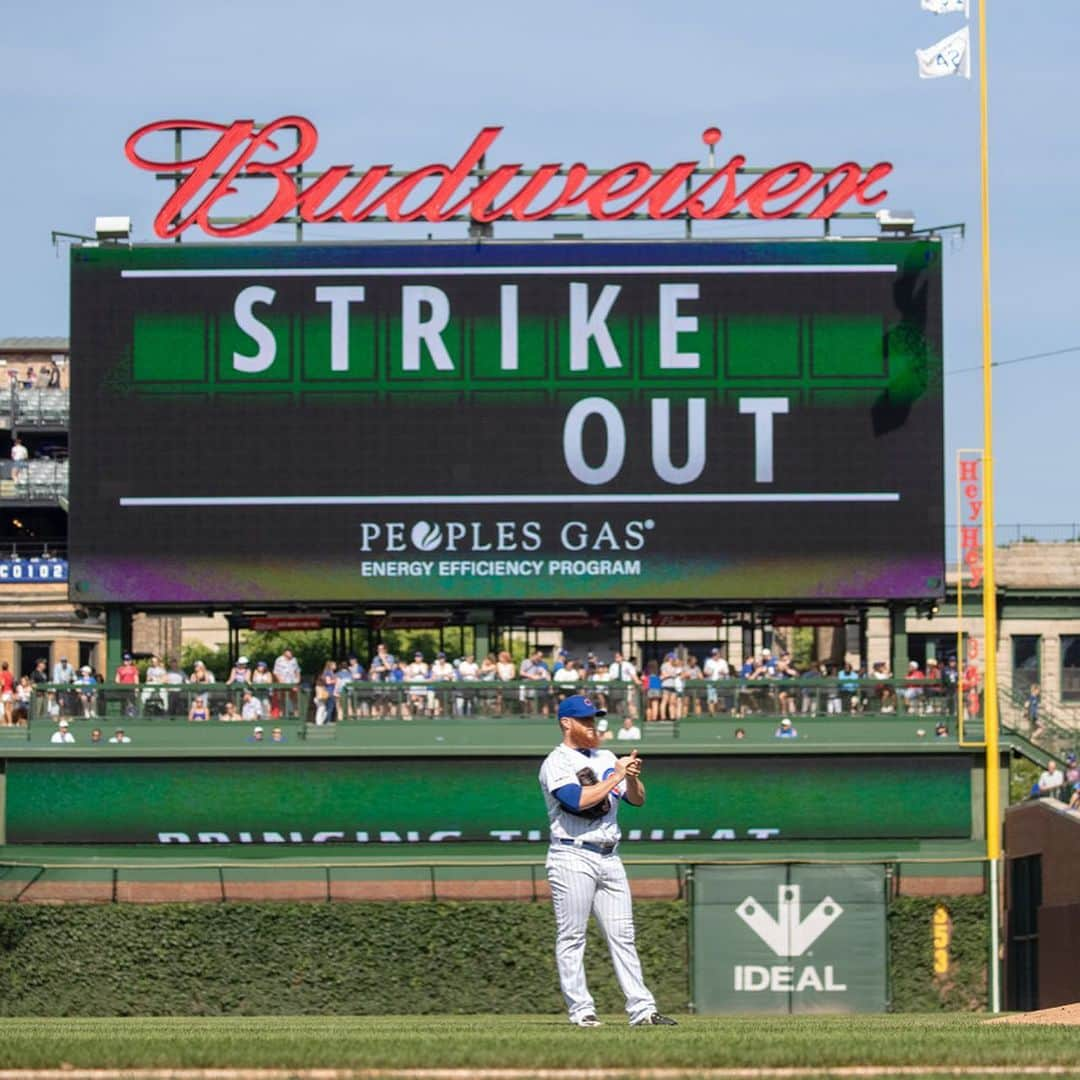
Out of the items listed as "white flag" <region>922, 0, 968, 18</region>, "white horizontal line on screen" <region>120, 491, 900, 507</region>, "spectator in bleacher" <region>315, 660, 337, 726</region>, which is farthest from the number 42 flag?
"spectator in bleacher" <region>315, 660, 337, 726</region>

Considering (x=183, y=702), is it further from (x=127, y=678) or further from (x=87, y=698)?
(x=87, y=698)

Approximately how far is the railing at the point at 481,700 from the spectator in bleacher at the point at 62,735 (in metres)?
0.14

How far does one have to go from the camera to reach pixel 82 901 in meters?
32.1

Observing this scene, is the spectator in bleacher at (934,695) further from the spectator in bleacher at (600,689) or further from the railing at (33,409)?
the railing at (33,409)

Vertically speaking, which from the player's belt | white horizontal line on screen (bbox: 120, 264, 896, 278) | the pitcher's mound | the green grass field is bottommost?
the pitcher's mound

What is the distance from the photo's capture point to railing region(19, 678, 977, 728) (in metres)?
34.9

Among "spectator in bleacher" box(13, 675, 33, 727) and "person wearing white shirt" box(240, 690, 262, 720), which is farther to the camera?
"spectator in bleacher" box(13, 675, 33, 727)

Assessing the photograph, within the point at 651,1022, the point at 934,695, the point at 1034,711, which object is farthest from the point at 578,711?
the point at 1034,711

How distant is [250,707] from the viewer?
1398 inches

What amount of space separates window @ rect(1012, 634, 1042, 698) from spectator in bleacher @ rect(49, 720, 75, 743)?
2818 centimetres

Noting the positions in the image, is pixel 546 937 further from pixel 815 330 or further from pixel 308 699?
pixel 815 330

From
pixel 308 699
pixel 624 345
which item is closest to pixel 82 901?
pixel 308 699

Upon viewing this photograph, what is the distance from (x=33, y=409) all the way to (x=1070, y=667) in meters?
31.7

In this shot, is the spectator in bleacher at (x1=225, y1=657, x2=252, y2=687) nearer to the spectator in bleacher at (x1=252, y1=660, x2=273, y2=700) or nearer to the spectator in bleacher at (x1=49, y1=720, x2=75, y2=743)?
the spectator in bleacher at (x1=252, y1=660, x2=273, y2=700)
